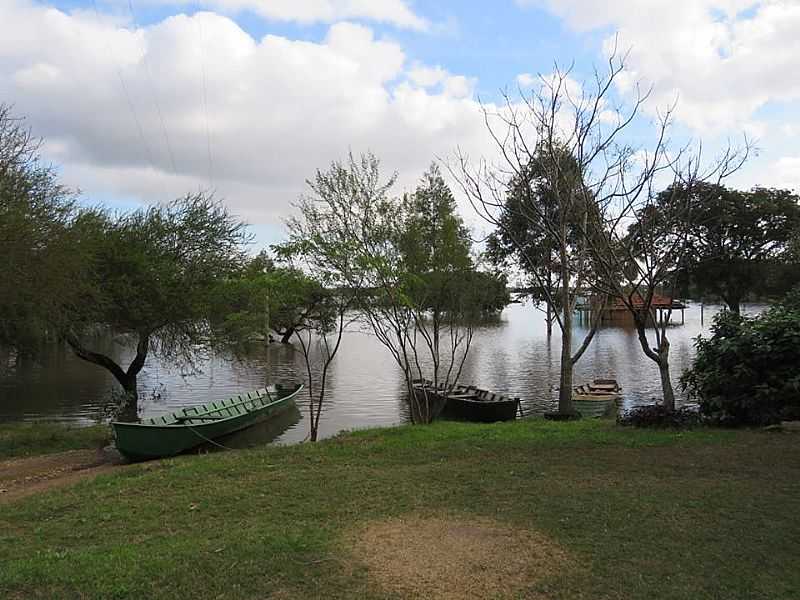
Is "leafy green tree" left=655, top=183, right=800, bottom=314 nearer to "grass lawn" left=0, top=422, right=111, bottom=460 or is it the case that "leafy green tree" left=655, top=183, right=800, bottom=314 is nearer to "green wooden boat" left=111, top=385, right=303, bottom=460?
"green wooden boat" left=111, top=385, right=303, bottom=460

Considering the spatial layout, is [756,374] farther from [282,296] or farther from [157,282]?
[157,282]

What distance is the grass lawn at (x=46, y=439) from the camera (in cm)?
1538

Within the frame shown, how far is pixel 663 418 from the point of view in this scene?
11453 mm

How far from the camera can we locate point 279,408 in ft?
65.7

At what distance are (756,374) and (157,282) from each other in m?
17.8

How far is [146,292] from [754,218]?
36853 millimetres

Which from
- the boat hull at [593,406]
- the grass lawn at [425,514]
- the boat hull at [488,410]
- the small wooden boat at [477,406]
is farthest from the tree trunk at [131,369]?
the boat hull at [593,406]

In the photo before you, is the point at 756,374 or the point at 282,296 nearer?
the point at 756,374

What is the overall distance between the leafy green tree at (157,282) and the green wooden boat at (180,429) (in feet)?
16.4

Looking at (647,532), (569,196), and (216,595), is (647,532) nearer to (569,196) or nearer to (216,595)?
(216,595)

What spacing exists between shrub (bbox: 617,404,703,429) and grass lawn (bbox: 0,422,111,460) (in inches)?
481

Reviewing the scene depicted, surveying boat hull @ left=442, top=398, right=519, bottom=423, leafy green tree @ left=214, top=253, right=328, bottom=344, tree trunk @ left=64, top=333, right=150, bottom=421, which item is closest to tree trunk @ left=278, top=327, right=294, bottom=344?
leafy green tree @ left=214, top=253, right=328, bottom=344

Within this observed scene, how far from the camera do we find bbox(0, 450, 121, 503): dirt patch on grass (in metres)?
10.5

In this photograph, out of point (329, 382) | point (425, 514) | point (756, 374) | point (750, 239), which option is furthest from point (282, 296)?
point (750, 239)
